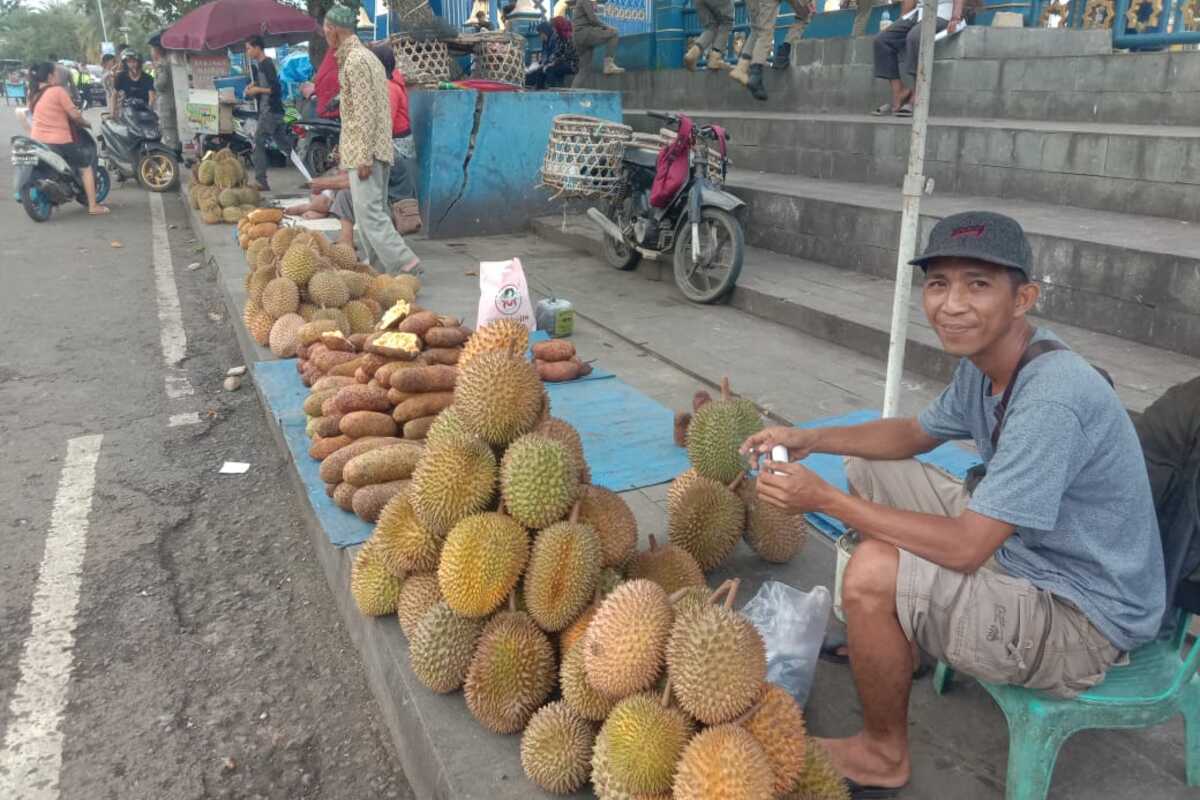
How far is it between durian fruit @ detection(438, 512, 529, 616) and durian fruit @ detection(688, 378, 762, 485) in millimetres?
854

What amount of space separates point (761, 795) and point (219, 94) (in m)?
14.1

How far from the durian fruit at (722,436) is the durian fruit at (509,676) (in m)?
0.93

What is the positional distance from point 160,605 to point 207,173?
841 cm

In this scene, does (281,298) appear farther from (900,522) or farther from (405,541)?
(900,522)

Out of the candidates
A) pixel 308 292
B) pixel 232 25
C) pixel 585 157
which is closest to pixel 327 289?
pixel 308 292

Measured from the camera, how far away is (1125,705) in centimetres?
187

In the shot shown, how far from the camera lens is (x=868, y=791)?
203cm

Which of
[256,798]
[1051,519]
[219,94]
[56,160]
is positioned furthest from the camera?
[219,94]

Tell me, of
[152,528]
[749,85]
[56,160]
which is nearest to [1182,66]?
[749,85]

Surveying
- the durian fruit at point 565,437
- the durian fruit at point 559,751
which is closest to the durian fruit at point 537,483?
the durian fruit at point 565,437

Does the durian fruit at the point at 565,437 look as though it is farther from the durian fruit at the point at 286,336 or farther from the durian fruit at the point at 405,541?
the durian fruit at the point at 286,336

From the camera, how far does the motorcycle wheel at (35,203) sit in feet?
35.9

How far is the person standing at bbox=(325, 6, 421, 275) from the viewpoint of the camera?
6.64m

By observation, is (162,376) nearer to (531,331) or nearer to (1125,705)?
(531,331)
